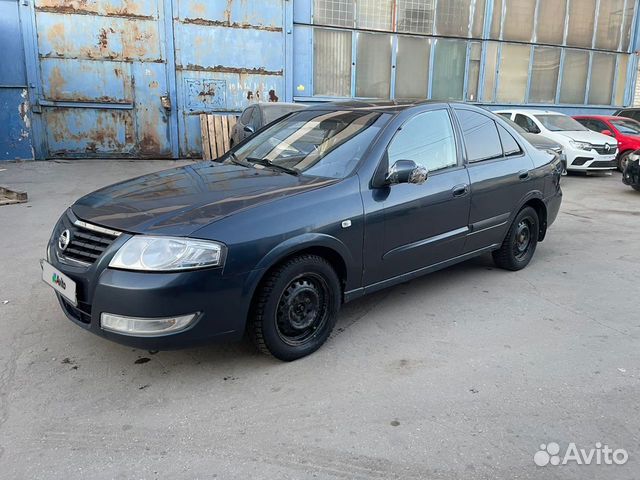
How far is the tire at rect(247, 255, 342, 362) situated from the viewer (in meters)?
3.10

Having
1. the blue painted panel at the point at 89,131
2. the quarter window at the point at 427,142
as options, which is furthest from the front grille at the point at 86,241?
the blue painted panel at the point at 89,131

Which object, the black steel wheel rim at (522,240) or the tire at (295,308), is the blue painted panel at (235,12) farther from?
the tire at (295,308)

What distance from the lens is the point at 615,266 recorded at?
5.54m

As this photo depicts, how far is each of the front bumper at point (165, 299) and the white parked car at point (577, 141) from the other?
11.3m

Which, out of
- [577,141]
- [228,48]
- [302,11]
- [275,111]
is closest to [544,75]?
[577,141]

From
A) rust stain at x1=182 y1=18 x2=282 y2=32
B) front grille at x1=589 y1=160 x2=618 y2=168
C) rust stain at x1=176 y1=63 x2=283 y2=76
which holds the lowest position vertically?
front grille at x1=589 y1=160 x2=618 y2=168

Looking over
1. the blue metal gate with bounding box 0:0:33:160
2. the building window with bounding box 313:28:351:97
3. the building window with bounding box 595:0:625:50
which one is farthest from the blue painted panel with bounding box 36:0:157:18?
the building window with bounding box 595:0:625:50

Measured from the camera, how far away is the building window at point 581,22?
17.8m

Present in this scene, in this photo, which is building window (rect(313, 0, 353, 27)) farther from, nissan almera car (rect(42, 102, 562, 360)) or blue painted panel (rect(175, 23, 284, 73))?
nissan almera car (rect(42, 102, 562, 360))

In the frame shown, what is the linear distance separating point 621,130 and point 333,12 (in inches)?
324

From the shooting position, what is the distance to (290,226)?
122 inches

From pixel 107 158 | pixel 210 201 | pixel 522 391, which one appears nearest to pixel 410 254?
pixel 522 391

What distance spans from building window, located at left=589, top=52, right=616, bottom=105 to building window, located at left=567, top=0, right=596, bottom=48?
29.7 inches

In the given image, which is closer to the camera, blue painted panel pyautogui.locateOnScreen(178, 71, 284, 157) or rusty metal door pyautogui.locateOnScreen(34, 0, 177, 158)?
rusty metal door pyautogui.locateOnScreen(34, 0, 177, 158)
